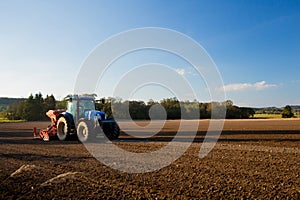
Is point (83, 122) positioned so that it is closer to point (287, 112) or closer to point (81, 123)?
point (81, 123)

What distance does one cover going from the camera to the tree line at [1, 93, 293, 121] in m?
56.9

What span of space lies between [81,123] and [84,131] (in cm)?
46

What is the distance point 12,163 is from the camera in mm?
9555

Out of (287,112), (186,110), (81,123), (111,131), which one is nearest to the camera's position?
(81,123)

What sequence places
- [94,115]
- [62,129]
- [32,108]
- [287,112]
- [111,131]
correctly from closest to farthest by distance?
1. [94,115]
2. [111,131]
3. [62,129]
4. [32,108]
5. [287,112]

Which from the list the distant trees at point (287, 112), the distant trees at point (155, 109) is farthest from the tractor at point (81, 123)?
the distant trees at point (287, 112)

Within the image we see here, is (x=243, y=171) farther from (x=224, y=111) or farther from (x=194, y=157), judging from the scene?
(x=224, y=111)

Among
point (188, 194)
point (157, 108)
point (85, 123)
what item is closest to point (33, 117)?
point (157, 108)

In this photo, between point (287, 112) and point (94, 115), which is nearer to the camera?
point (94, 115)

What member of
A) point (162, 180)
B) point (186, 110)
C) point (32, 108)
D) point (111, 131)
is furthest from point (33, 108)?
point (162, 180)

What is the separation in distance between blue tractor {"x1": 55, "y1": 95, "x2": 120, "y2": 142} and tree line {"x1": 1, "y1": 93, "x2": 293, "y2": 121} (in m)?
31.7

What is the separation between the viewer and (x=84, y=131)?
629 inches

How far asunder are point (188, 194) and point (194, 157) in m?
4.69

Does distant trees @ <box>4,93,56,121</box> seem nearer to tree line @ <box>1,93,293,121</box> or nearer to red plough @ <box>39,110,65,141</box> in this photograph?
tree line @ <box>1,93,293,121</box>
